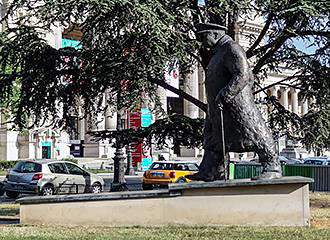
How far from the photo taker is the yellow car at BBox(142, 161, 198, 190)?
24.6 metres

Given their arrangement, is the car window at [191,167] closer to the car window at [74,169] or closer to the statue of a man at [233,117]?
the car window at [74,169]

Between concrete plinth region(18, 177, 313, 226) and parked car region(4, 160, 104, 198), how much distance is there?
10.3m

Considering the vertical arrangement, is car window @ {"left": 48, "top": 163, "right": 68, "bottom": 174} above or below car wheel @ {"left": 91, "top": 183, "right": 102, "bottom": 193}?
above

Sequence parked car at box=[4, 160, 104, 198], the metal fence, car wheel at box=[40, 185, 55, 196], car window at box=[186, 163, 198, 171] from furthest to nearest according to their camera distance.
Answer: the metal fence
car window at box=[186, 163, 198, 171]
parked car at box=[4, 160, 104, 198]
car wheel at box=[40, 185, 55, 196]

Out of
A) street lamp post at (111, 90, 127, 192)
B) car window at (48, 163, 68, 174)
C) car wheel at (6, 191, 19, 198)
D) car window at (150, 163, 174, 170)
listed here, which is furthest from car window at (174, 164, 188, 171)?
car wheel at (6, 191, 19, 198)

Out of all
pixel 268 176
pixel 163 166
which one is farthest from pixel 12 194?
pixel 268 176

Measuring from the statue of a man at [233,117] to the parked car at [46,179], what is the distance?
11.4 m

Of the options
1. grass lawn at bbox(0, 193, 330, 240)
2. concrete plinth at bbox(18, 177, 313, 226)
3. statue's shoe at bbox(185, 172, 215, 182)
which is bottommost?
grass lawn at bbox(0, 193, 330, 240)

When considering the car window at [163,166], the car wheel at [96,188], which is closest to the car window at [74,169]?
the car wheel at [96,188]

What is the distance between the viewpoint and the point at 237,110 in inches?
405

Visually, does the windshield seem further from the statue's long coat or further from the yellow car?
the statue's long coat

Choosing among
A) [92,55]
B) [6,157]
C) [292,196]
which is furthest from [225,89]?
[6,157]

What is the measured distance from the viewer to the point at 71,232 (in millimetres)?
9711

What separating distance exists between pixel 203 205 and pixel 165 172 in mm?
14652
